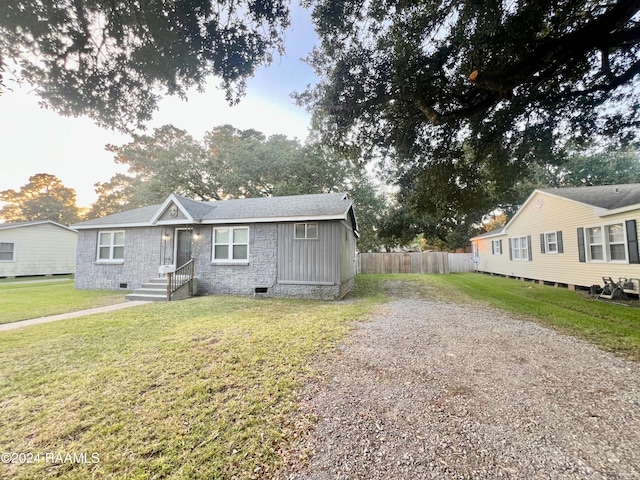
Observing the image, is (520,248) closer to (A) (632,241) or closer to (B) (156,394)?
(A) (632,241)

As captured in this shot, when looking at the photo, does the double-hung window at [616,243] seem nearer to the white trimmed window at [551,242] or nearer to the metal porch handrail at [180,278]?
the white trimmed window at [551,242]

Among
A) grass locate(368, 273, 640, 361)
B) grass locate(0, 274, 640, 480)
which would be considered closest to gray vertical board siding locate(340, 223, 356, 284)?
grass locate(0, 274, 640, 480)

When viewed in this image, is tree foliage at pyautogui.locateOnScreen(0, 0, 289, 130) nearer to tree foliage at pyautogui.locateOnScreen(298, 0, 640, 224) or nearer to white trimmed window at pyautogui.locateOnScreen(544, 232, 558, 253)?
tree foliage at pyautogui.locateOnScreen(298, 0, 640, 224)

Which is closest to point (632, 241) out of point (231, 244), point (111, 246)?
point (231, 244)

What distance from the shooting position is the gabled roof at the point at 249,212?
914 centimetres

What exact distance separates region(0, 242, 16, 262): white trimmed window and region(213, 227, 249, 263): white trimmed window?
14.9 metres

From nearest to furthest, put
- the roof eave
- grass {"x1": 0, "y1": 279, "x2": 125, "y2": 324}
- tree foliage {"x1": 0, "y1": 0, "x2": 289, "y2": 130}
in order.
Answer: tree foliage {"x1": 0, "y1": 0, "x2": 289, "y2": 130}
grass {"x1": 0, "y1": 279, "x2": 125, "y2": 324}
the roof eave

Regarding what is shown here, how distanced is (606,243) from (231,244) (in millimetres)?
13249

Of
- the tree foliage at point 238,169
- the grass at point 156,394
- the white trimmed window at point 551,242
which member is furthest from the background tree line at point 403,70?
→ the tree foliage at point 238,169

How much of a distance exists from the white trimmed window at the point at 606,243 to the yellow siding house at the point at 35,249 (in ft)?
82.7

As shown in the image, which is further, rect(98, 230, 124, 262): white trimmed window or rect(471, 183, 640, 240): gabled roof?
rect(98, 230, 124, 262): white trimmed window

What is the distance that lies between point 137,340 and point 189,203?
23.5ft

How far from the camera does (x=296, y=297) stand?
916 centimetres

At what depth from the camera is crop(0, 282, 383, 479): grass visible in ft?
6.40
